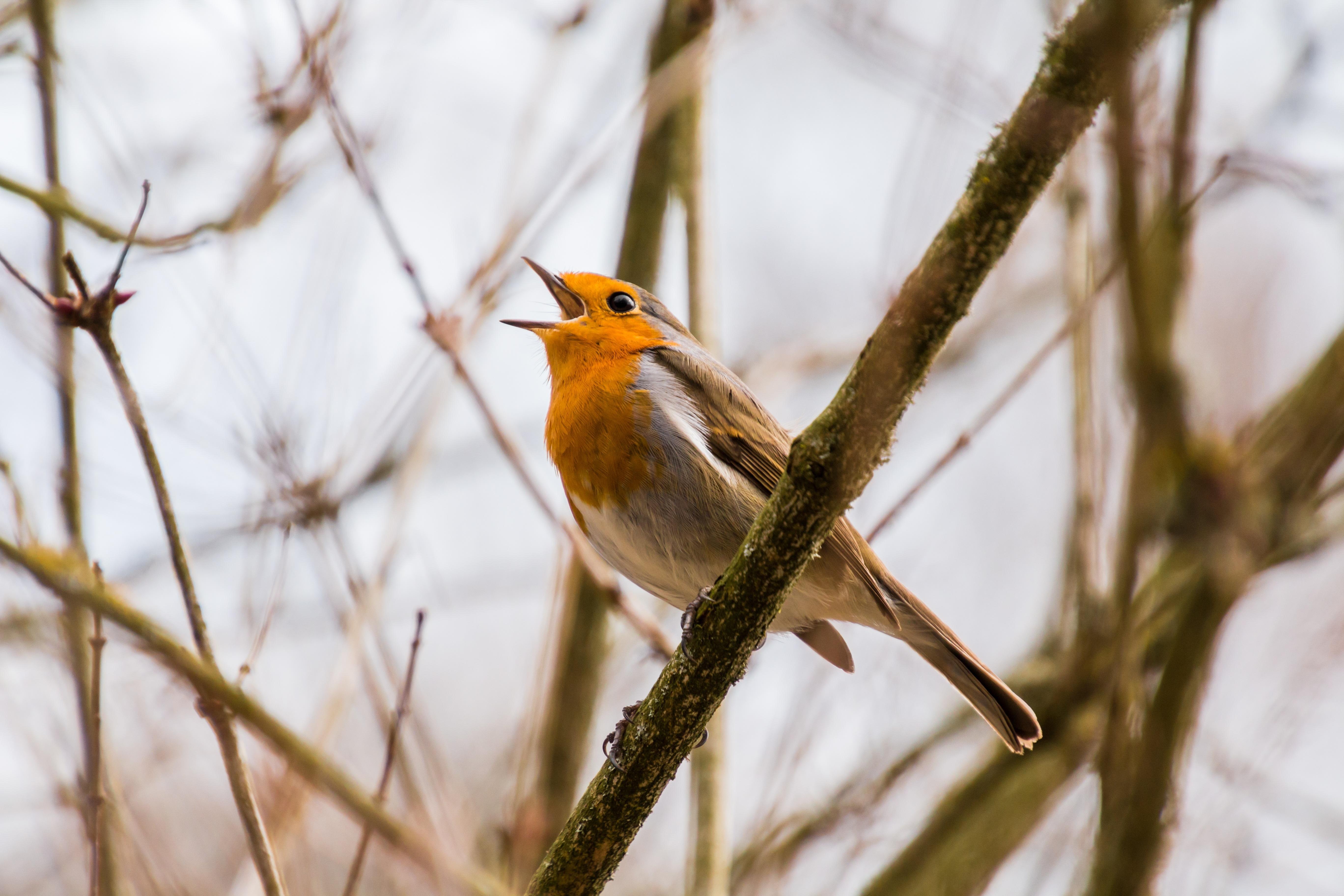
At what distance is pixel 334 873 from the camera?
585cm

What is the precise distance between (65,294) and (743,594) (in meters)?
1.79

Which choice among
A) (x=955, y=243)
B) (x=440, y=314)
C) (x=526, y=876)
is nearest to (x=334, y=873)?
(x=526, y=876)

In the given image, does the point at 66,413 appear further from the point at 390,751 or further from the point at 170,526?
the point at 390,751

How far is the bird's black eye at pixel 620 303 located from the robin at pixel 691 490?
333mm

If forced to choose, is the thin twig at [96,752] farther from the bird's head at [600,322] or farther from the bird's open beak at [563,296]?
the bird's open beak at [563,296]

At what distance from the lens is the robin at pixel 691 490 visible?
341 centimetres

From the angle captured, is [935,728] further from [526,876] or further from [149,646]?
[149,646]

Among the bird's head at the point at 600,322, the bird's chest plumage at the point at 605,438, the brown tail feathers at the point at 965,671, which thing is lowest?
the brown tail feathers at the point at 965,671

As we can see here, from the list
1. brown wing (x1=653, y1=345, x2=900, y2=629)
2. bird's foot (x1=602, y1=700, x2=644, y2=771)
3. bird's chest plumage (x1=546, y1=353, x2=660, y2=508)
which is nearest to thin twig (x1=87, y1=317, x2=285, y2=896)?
bird's foot (x1=602, y1=700, x2=644, y2=771)

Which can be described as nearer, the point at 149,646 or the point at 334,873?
the point at 149,646

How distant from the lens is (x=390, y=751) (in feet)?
8.02

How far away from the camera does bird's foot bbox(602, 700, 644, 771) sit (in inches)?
101

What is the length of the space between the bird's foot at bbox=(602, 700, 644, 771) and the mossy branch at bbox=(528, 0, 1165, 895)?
0.03 m

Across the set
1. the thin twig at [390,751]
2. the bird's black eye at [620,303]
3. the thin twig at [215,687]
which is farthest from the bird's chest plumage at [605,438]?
the thin twig at [215,687]
